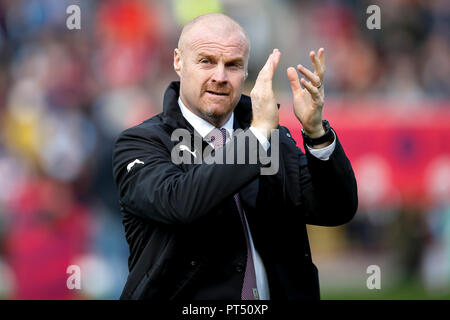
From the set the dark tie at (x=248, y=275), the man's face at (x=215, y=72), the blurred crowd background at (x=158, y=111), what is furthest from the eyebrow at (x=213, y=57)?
the blurred crowd background at (x=158, y=111)

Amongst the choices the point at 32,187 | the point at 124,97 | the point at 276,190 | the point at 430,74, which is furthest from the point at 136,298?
the point at 430,74

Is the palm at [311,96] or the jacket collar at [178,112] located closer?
the palm at [311,96]

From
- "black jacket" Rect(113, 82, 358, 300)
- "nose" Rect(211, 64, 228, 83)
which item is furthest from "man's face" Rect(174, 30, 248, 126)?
"black jacket" Rect(113, 82, 358, 300)

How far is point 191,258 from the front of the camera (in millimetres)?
2971

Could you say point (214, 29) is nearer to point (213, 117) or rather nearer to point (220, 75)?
point (220, 75)

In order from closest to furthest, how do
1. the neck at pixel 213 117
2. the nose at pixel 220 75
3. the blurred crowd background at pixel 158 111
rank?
the nose at pixel 220 75, the neck at pixel 213 117, the blurred crowd background at pixel 158 111

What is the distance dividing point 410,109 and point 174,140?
663cm

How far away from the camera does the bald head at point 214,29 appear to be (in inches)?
127

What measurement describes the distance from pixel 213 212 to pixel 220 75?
0.60 metres

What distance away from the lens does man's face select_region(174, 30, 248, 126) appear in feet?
10.5

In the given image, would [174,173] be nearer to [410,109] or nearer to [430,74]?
[410,109]

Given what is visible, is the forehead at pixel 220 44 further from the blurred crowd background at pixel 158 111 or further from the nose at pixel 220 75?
the blurred crowd background at pixel 158 111

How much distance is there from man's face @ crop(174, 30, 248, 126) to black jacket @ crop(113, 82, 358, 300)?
0.38 ft
